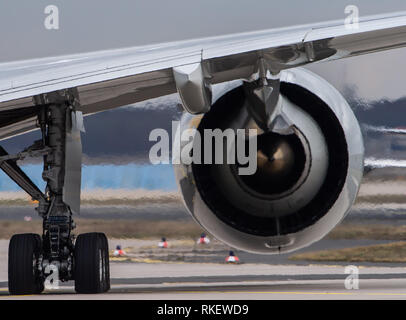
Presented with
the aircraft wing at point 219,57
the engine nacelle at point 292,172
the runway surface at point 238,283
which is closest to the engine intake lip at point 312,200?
the engine nacelle at point 292,172

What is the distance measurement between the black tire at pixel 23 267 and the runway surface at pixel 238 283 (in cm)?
15

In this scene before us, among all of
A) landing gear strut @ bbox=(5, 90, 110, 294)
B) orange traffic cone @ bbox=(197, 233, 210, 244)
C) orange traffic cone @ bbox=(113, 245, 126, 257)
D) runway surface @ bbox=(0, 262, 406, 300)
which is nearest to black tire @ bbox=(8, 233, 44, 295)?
landing gear strut @ bbox=(5, 90, 110, 294)

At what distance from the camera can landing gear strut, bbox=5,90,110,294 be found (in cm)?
1302

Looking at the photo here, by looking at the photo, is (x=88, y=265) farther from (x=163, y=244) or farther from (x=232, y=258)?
(x=232, y=258)

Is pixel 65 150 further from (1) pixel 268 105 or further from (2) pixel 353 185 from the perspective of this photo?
(2) pixel 353 185

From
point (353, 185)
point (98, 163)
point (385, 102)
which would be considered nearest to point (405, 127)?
point (385, 102)

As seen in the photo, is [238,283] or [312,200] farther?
[238,283]

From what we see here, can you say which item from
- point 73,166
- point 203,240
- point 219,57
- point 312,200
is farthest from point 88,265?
point 203,240

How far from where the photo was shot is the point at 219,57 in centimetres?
1073

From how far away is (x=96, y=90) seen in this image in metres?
12.4

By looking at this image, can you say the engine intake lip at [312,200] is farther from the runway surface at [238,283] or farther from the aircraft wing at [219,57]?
the aircraft wing at [219,57]

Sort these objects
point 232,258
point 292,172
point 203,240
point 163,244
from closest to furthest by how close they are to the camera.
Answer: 1. point 292,172
2. point 203,240
3. point 163,244
4. point 232,258

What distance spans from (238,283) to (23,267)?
454 cm
